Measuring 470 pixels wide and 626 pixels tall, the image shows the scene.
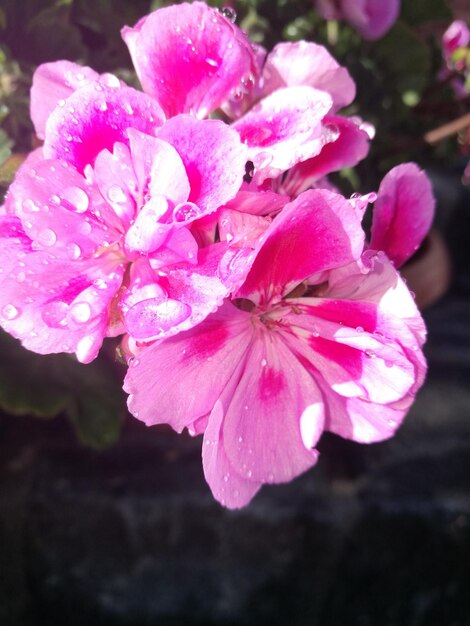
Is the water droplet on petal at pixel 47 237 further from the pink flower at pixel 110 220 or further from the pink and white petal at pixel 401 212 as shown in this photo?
the pink and white petal at pixel 401 212

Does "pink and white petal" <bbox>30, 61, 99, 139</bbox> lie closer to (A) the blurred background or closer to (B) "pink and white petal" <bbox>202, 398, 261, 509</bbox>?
(B) "pink and white petal" <bbox>202, 398, 261, 509</bbox>

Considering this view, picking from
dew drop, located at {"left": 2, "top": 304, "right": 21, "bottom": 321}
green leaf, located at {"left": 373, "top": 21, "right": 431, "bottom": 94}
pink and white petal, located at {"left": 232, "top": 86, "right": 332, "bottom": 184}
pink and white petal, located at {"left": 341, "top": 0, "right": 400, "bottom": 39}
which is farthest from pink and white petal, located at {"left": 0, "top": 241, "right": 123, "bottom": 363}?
green leaf, located at {"left": 373, "top": 21, "right": 431, "bottom": 94}

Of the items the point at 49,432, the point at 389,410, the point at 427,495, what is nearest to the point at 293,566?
the point at 427,495

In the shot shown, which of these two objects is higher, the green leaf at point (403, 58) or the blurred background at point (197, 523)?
the green leaf at point (403, 58)

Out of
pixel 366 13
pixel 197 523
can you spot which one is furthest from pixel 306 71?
pixel 197 523

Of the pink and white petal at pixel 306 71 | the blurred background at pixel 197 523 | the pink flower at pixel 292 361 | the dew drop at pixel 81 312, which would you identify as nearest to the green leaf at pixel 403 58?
the blurred background at pixel 197 523

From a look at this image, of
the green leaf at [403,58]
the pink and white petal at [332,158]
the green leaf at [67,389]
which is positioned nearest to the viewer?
the pink and white petal at [332,158]

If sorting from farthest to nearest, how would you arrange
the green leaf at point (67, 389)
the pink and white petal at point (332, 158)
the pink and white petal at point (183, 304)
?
1. the green leaf at point (67, 389)
2. the pink and white petal at point (332, 158)
3. the pink and white petal at point (183, 304)
